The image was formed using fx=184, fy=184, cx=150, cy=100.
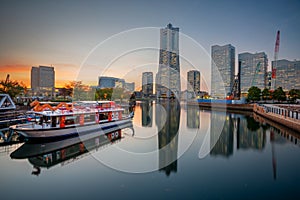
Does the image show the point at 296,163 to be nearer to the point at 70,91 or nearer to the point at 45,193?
the point at 45,193

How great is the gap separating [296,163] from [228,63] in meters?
112

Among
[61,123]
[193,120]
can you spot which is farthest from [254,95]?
[61,123]

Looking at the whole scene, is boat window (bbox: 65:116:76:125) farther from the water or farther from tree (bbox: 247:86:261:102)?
tree (bbox: 247:86:261:102)

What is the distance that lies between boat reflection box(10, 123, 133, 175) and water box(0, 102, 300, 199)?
0.05 m

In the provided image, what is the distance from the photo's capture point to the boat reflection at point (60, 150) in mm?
9992

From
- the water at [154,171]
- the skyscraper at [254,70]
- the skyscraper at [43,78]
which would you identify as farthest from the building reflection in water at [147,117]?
the skyscraper at [254,70]

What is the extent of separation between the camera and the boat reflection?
999cm

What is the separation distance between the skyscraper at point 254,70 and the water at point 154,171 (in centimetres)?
11243

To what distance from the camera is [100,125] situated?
56.2ft

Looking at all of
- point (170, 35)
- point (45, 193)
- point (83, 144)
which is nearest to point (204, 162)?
point (45, 193)

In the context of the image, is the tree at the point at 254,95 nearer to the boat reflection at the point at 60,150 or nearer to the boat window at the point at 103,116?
the boat window at the point at 103,116

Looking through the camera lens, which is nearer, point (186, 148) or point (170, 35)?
point (186, 148)

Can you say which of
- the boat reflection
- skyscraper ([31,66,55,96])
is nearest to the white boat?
the boat reflection

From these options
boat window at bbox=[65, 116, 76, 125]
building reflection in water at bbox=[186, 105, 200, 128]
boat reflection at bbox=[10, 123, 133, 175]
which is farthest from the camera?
building reflection in water at bbox=[186, 105, 200, 128]
